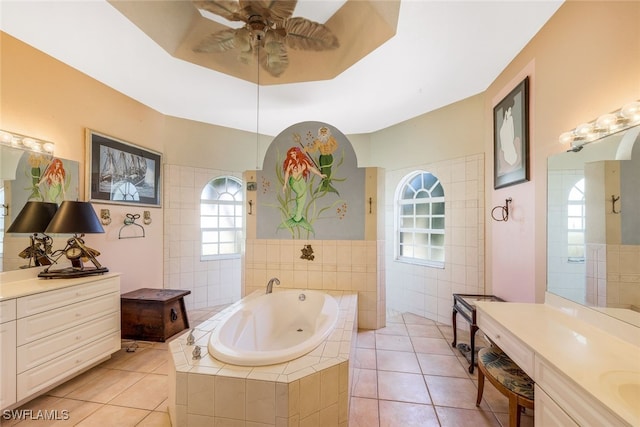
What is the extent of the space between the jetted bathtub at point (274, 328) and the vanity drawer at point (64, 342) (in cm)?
118

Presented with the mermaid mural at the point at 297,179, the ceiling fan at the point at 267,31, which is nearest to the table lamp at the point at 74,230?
the ceiling fan at the point at 267,31

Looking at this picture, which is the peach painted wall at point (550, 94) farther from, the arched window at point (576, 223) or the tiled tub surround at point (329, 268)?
the tiled tub surround at point (329, 268)

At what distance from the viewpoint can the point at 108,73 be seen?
2627mm

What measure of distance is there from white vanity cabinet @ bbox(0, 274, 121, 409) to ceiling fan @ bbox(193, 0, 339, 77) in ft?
7.31

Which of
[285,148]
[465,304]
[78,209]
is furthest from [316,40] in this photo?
[465,304]

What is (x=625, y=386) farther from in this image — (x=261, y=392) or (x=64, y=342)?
(x=64, y=342)

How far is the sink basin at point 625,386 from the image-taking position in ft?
2.92

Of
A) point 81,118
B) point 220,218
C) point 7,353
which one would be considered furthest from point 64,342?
point 220,218

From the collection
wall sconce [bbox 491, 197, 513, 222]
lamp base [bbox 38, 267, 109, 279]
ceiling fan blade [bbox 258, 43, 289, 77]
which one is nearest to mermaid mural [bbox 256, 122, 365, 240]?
ceiling fan blade [bbox 258, 43, 289, 77]

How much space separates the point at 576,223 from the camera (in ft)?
5.32

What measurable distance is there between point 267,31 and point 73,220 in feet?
7.31

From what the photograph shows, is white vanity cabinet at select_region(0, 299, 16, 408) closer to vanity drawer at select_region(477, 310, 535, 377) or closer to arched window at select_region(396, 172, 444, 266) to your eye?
vanity drawer at select_region(477, 310, 535, 377)

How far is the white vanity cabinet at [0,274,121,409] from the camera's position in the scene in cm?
170

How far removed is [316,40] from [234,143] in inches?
99.8
